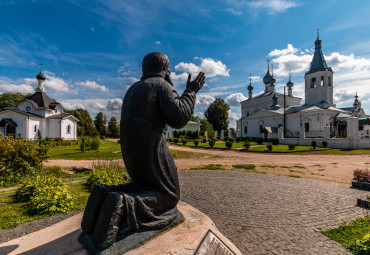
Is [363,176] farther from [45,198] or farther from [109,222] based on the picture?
[45,198]

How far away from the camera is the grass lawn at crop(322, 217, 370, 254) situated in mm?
2798

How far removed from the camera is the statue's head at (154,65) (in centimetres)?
247

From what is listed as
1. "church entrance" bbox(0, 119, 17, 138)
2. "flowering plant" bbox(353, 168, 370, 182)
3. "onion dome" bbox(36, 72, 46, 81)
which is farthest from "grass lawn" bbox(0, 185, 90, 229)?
"onion dome" bbox(36, 72, 46, 81)

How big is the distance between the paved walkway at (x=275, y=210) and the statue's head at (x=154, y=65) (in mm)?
3143

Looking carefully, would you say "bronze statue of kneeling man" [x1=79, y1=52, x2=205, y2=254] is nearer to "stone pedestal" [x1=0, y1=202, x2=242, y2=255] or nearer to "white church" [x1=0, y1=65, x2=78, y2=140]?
"stone pedestal" [x1=0, y1=202, x2=242, y2=255]

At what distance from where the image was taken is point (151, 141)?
7.22ft

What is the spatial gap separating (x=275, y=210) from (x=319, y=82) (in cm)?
4392

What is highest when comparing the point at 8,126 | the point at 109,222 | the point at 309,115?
the point at 309,115

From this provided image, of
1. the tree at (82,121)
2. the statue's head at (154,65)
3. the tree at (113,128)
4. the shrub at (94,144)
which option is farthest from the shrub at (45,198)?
the tree at (113,128)

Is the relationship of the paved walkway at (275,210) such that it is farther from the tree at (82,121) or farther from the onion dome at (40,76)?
the tree at (82,121)

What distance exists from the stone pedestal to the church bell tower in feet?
145

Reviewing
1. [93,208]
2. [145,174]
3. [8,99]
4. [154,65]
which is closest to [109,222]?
[93,208]

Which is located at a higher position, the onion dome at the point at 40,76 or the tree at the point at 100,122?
the onion dome at the point at 40,76

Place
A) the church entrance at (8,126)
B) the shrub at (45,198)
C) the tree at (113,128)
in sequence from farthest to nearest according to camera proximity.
Result: the tree at (113,128), the church entrance at (8,126), the shrub at (45,198)
